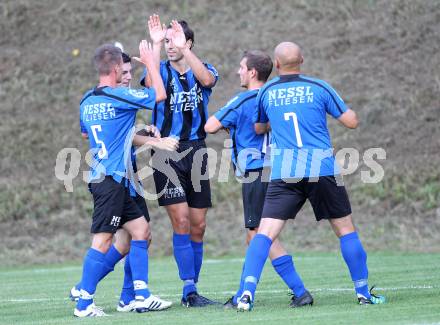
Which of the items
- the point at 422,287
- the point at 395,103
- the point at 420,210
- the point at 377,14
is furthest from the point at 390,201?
the point at 422,287

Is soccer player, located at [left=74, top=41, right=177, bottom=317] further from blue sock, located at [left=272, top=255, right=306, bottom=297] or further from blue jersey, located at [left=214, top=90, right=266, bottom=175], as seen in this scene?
blue sock, located at [left=272, top=255, right=306, bottom=297]

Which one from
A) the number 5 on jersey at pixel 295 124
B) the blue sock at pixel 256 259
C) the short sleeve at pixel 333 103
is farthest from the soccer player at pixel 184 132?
the short sleeve at pixel 333 103

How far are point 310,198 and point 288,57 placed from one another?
111 cm

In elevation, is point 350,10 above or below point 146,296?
above

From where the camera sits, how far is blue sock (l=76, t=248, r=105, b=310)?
24.6 feet

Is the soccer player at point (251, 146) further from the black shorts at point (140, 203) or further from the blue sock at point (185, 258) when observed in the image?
the black shorts at point (140, 203)

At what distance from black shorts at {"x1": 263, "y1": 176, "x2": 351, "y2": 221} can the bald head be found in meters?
0.89

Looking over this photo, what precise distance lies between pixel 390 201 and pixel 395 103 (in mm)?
3173

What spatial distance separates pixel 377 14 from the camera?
2184 cm

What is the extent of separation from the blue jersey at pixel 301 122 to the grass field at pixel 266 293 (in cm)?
109

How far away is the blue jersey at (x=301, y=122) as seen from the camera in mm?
7355

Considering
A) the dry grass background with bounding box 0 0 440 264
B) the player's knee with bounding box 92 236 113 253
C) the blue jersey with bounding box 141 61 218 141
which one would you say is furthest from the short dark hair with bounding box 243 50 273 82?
the dry grass background with bounding box 0 0 440 264

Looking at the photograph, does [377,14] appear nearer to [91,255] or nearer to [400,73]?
[400,73]

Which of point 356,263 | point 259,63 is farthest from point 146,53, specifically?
point 356,263
